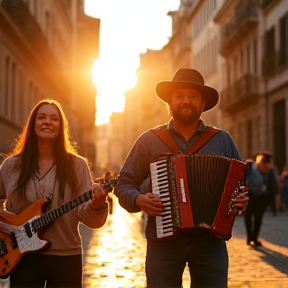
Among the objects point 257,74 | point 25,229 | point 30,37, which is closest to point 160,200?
point 25,229

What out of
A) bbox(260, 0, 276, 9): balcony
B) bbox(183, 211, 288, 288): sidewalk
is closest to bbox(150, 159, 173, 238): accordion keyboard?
bbox(183, 211, 288, 288): sidewalk

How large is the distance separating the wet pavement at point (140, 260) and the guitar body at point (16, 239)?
346 centimetres

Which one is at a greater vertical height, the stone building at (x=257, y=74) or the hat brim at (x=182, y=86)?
the stone building at (x=257, y=74)

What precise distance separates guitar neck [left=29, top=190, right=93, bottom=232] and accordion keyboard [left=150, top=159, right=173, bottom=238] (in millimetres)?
420

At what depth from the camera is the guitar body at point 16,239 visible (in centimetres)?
496

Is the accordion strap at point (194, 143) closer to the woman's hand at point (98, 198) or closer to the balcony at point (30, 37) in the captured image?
the woman's hand at point (98, 198)

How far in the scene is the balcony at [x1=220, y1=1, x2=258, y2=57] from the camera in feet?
133

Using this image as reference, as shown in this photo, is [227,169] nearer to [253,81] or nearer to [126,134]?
[253,81]

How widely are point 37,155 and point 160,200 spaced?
84 cm

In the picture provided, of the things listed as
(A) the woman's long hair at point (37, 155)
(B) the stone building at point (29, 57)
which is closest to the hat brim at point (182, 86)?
(A) the woman's long hair at point (37, 155)

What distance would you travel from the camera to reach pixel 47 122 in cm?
518

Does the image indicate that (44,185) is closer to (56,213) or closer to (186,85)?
(56,213)

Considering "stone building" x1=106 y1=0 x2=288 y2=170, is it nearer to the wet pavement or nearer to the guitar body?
the wet pavement

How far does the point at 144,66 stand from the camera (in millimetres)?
132625
